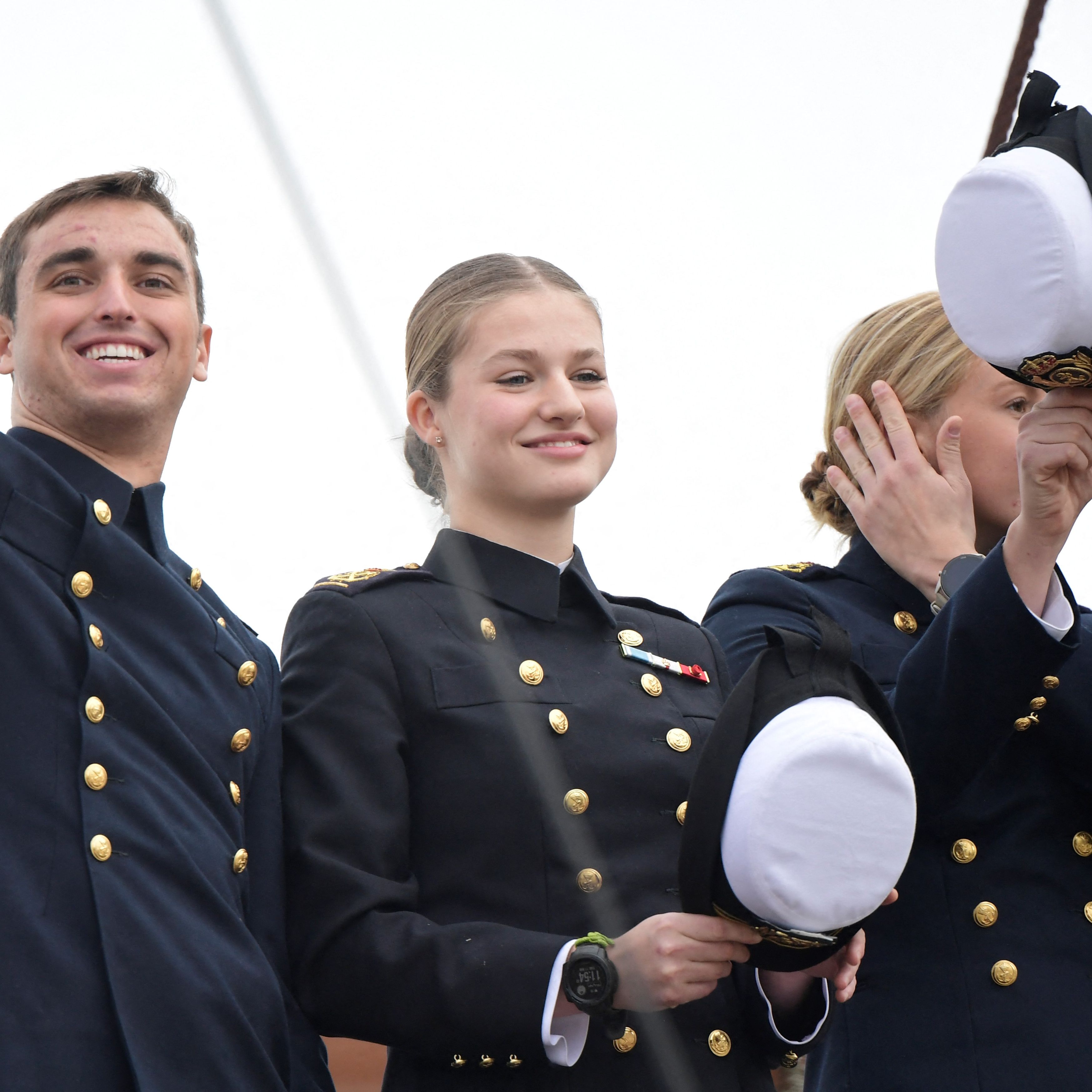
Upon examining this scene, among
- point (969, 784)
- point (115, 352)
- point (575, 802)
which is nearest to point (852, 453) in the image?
point (969, 784)

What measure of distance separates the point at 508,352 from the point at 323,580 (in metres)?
0.50

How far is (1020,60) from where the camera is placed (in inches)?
131

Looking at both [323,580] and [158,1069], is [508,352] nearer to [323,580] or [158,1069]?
[323,580]

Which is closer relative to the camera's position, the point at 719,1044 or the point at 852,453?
the point at 719,1044

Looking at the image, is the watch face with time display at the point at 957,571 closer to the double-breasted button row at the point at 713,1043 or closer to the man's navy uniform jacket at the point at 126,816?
the double-breasted button row at the point at 713,1043

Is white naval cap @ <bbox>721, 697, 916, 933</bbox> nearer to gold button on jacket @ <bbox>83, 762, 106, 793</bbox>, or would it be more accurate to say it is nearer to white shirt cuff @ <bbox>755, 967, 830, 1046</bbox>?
white shirt cuff @ <bbox>755, 967, 830, 1046</bbox>

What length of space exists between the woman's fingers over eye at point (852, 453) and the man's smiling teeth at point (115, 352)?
1.29 metres

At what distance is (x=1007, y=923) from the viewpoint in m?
2.34

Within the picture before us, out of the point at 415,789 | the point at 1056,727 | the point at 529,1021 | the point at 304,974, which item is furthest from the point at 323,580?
the point at 1056,727

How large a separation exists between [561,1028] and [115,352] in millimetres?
1239

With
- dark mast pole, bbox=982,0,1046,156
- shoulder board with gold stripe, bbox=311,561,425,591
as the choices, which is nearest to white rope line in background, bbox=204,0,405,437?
shoulder board with gold stripe, bbox=311,561,425,591

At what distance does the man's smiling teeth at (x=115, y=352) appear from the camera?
94.0 inches

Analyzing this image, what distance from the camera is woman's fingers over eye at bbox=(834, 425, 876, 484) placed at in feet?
9.35

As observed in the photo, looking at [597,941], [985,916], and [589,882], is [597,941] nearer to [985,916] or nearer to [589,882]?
[589,882]
